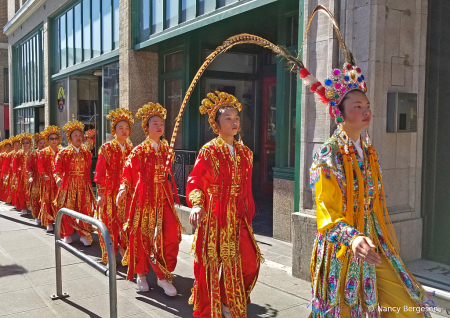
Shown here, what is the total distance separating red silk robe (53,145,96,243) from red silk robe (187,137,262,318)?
163 inches

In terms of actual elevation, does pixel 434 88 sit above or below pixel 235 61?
below

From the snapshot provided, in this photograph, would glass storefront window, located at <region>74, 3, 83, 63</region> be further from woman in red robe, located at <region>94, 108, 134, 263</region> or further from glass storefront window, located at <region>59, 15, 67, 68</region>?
woman in red robe, located at <region>94, 108, 134, 263</region>

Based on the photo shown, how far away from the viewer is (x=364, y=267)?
9.89 feet

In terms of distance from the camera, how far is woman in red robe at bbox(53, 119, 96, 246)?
786 centimetres

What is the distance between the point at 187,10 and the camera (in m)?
8.88

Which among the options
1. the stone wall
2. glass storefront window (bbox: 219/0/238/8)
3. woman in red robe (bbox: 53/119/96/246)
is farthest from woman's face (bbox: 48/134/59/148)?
the stone wall

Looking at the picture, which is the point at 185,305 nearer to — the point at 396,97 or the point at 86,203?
the point at 396,97

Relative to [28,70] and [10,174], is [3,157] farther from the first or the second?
[28,70]

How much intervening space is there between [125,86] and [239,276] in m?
7.58

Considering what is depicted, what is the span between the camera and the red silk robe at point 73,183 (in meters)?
7.91

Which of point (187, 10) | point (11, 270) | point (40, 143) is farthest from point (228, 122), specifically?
point (40, 143)

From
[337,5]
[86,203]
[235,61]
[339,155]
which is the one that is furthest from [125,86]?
[339,155]

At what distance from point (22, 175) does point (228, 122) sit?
30.0ft

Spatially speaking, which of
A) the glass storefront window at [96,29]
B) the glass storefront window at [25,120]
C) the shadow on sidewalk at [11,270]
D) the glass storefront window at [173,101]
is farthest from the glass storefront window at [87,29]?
the shadow on sidewalk at [11,270]
